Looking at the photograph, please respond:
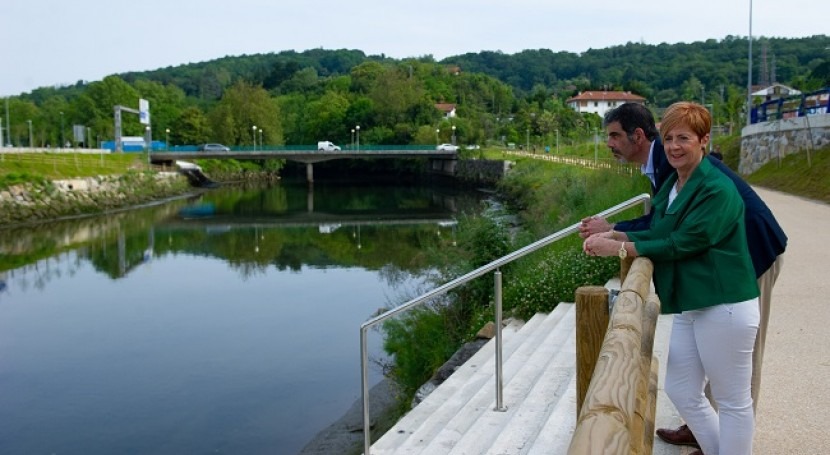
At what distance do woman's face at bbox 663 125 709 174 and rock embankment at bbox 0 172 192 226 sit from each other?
3470 centimetres

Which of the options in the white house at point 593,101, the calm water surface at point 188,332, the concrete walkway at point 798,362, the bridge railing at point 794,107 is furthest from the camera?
the white house at point 593,101

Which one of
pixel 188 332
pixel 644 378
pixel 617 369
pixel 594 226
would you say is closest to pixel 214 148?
pixel 188 332

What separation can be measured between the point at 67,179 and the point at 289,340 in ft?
105

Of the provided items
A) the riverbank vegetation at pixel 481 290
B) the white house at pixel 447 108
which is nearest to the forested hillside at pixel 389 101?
the white house at pixel 447 108

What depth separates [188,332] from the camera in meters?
14.5

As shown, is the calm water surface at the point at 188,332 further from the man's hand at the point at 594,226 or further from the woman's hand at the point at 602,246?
the woman's hand at the point at 602,246

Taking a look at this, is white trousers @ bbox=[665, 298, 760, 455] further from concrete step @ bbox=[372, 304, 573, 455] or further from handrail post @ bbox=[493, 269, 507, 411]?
concrete step @ bbox=[372, 304, 573, 455]

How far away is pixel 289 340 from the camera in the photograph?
13.7 metres

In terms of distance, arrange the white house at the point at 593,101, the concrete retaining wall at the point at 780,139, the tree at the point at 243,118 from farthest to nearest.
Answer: the white house at the point at 593,101, the tree at the point at 243,118, the concrete retaining wall at the point at 780,139

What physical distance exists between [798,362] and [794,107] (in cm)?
2165

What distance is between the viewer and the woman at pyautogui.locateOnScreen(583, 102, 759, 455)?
2676mm

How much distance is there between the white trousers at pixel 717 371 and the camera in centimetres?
273

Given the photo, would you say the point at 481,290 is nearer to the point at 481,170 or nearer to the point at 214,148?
the point at 481,170

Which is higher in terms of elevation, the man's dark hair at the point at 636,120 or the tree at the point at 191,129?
the tree at the point at 191,129
